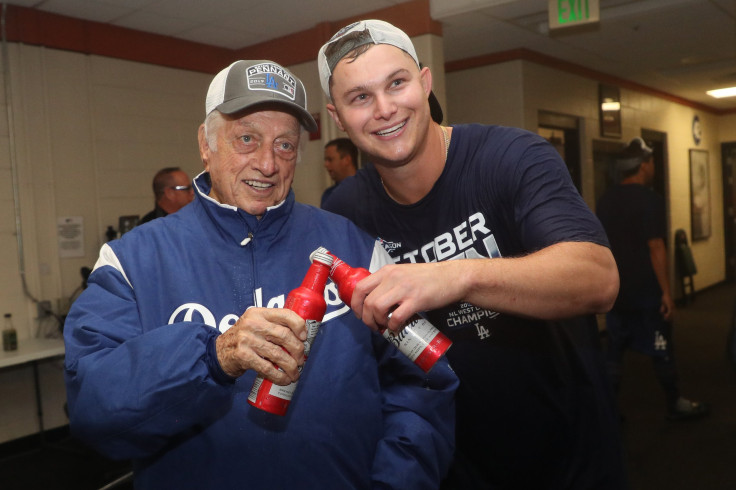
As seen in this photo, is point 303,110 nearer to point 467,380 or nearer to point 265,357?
point 265,357

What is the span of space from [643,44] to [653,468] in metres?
4.28

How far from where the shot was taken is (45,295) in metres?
4.37

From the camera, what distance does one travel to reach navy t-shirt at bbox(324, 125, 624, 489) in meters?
1.42

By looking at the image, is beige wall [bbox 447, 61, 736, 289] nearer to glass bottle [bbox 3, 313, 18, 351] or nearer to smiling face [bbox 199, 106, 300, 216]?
glass bottle [bbox 3, 313, 18, 351]

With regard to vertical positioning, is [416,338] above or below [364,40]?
below

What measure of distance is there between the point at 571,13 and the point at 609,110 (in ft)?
11.6

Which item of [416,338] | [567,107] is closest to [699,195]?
[567,107]

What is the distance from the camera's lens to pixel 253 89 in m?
1.31

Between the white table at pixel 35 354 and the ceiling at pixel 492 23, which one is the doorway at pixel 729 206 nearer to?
the ceiling at pixel 492 23

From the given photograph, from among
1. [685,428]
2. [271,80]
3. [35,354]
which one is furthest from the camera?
[685,428]

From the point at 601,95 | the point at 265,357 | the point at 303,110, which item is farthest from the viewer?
the point at 601,95

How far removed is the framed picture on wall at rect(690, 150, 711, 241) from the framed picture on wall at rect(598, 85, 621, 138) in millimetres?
3262

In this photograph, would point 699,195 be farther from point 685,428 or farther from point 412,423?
point 412,423

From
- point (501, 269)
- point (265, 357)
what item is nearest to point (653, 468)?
point (501, 269)
